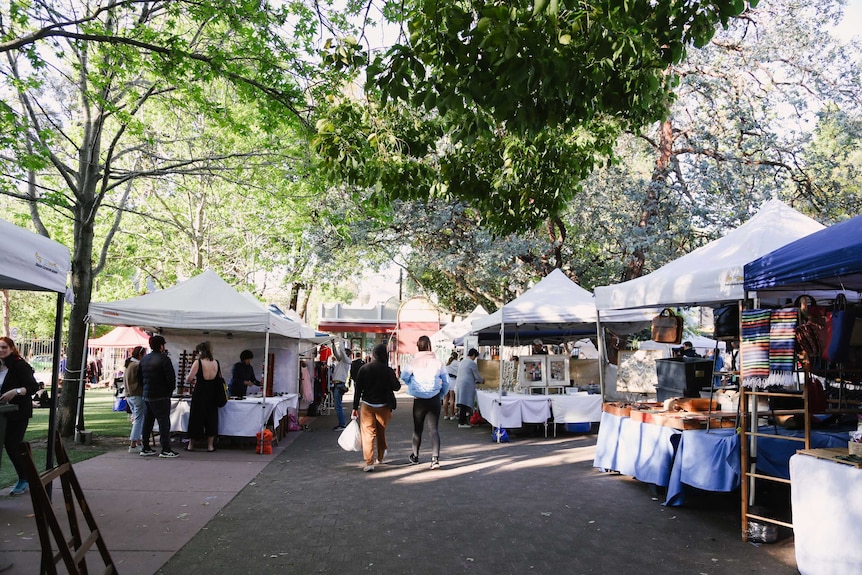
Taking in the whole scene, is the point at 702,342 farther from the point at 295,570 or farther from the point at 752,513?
the point at 295,570

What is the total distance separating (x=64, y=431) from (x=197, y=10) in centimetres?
739

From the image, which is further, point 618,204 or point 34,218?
point 618,204

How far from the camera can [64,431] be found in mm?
11328

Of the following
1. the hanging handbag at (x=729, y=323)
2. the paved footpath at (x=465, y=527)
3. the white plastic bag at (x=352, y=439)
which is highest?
the hanging handbag at (x=729, y=323)

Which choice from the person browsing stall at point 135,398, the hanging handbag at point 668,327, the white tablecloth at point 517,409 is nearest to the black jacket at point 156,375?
the person browsing stall at point 135,398

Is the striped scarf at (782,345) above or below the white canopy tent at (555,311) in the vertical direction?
below

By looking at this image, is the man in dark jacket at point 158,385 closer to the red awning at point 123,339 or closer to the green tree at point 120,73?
the green tree at point 120,73

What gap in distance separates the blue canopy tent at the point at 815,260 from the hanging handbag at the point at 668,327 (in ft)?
7.25

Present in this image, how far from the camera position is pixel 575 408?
13.2 m

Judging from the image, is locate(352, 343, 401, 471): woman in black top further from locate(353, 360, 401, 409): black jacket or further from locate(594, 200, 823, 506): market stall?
locate(594, 200, 823, 506): market stall

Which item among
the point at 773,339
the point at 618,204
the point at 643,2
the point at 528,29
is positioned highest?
the point at 618,204

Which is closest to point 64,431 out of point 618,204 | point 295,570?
point 295,570

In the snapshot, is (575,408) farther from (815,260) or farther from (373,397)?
(815,260)

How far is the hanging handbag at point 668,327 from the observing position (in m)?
8.02
